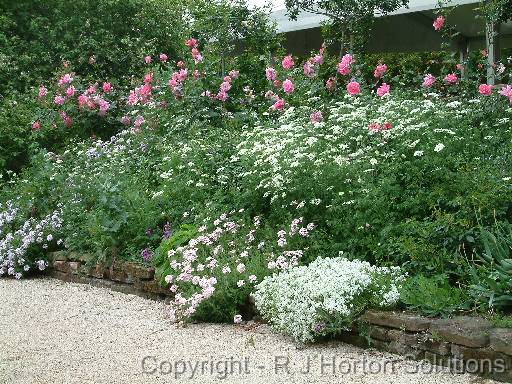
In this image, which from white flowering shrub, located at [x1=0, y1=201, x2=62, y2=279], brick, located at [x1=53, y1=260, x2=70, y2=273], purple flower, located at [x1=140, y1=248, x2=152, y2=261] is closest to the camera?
purple flower, located at [x1=140, y1=248, x2=152, y2=261]

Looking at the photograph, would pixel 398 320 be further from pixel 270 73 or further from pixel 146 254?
pixel 270 73

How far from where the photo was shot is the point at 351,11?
10211 mm

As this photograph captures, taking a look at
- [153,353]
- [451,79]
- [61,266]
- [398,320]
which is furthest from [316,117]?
[153,353]

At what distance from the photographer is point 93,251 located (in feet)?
22.1

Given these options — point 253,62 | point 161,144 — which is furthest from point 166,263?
point 253,62

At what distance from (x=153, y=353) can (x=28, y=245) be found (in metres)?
3.25

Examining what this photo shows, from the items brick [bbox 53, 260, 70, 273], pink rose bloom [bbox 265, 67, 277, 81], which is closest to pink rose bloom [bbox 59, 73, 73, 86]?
pink rose bloom [bbox 265, 67, 277, 81]

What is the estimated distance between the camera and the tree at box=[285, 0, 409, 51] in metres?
10.1

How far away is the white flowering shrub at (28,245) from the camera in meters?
7.09

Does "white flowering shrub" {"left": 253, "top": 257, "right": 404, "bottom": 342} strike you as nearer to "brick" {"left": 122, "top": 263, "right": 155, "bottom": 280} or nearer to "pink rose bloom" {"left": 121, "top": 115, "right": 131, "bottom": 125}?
"brick" {"left": 122, "top": 263, "right": 155, "bottom": 280}

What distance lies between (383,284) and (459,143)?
5.50 ft

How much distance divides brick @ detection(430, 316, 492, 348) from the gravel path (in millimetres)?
187

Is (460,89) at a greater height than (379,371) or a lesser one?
greater

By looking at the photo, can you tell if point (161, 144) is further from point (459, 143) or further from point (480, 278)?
point (480, 278)
